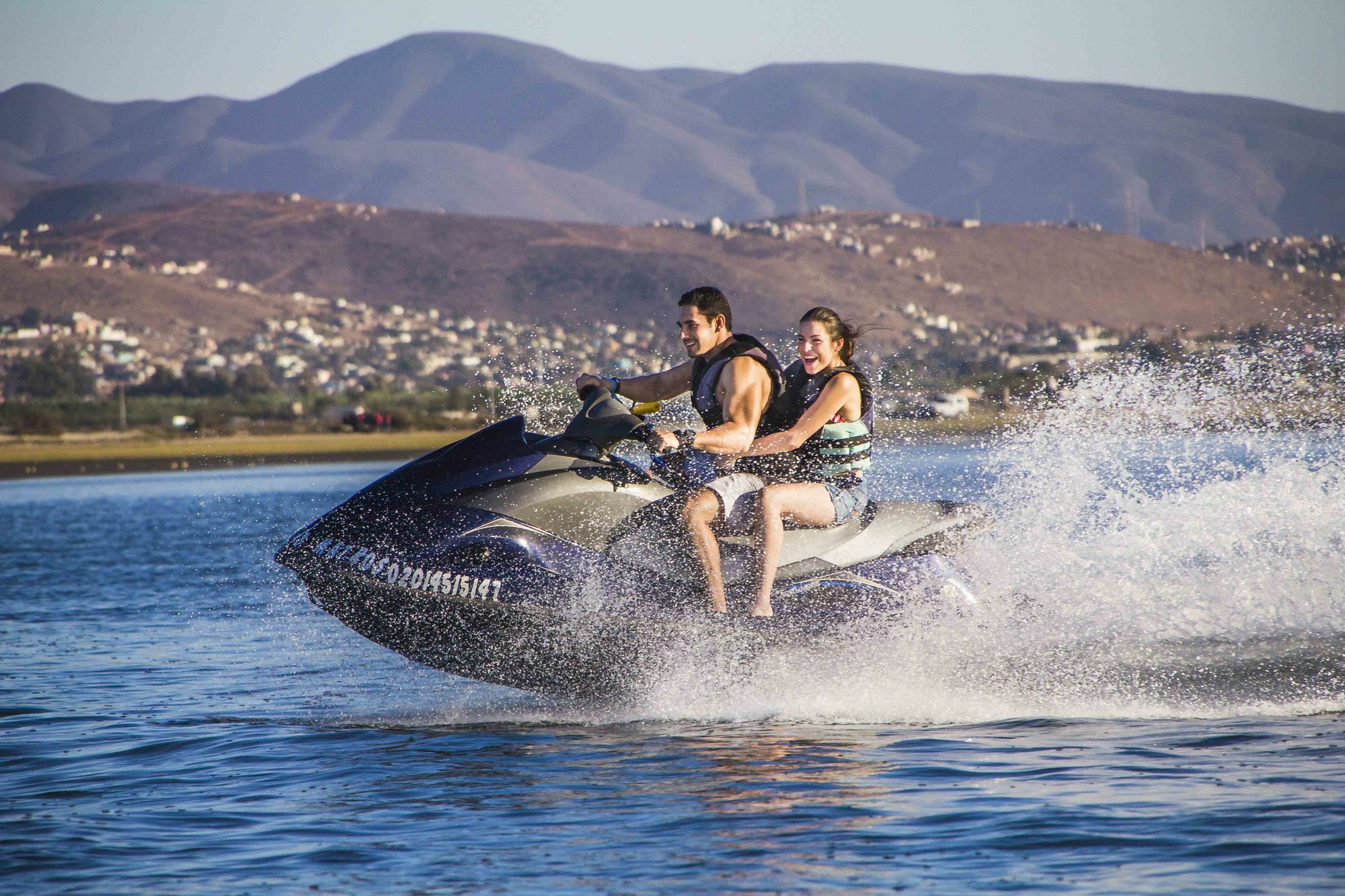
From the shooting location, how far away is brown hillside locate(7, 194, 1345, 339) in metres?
94.8

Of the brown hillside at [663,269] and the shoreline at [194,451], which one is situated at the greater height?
the brown hillside at [663,269]

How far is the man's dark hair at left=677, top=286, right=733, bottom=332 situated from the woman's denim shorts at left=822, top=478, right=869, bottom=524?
2.60 feet

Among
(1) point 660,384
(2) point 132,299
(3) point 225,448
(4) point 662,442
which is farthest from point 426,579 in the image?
(2) point 132,299

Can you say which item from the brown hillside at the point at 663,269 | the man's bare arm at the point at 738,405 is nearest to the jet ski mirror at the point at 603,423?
the man's bare arm at the point at 738,405

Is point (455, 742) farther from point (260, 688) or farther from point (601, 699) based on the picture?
point (260, 688)

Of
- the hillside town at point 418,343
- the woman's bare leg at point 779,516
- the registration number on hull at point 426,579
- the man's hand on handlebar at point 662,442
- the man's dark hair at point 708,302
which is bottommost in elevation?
the registration number on hull at point 426,579

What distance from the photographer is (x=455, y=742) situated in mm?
6449

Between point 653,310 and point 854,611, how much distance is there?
86.5 metres

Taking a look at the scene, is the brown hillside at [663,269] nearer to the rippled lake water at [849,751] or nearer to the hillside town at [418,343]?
the hillside town at [418,343]

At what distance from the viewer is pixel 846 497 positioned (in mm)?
6387

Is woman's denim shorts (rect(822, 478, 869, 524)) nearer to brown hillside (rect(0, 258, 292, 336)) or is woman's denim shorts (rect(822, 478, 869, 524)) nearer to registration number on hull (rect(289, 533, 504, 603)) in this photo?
registration number on hull (rect(289, 533, 504, 603))

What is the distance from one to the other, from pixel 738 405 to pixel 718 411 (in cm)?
21

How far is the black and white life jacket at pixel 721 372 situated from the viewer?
6.37 metres

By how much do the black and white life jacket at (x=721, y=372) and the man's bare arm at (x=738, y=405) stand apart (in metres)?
0.04
